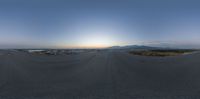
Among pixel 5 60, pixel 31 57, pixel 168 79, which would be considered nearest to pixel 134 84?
pixel 168 79

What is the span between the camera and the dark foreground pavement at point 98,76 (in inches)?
233

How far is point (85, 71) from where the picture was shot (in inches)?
240

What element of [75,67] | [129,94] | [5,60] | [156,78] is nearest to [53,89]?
[75,67]

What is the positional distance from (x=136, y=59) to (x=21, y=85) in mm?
2577

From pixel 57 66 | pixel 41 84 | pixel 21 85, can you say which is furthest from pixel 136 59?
pixel 21 85

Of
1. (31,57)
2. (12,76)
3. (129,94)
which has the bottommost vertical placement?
(129,94)

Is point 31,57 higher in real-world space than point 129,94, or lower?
higher

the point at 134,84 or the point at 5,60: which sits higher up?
the point at 5,60

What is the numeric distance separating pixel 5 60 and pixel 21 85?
654mm

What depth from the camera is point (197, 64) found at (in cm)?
600

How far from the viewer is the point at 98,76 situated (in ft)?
19.8

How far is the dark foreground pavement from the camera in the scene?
591cm

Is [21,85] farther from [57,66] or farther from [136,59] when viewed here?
[136,59]

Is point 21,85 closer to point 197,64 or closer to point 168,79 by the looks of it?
point 168,79
